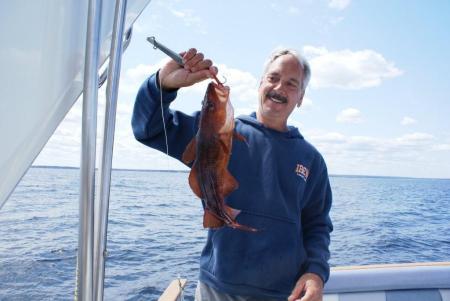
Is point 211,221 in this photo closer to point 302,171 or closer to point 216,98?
point 216,98

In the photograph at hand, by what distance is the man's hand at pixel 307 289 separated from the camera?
201 cm

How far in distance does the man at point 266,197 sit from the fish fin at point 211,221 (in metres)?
0.42

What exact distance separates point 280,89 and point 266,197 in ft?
Answer: 2.22

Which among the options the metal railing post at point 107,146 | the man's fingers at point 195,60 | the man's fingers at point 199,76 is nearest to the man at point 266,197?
the man's fingers at point 199,76

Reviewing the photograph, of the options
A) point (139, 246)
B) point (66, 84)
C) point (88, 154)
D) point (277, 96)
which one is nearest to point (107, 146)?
point (88, 154)

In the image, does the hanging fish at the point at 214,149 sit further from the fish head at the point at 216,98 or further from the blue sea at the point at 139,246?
the blue sea at the point at 139,246

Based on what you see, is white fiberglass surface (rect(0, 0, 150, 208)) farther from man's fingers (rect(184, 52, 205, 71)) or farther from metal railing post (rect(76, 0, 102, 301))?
man's fingers (rect(184, 52, 205, 71))

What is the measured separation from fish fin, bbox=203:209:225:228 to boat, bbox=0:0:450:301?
65 centimetres

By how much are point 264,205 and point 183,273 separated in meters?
6.55

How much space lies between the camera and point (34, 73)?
86cm

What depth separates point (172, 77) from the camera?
167cm

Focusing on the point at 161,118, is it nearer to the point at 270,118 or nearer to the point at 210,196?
the point at 210,196

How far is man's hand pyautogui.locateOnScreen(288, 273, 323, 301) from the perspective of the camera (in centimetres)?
201

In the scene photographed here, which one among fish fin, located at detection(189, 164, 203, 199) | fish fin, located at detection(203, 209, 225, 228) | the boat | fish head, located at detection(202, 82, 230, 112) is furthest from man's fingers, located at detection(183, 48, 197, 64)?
fish fin, located at detection(203, 209, 225, 228)
